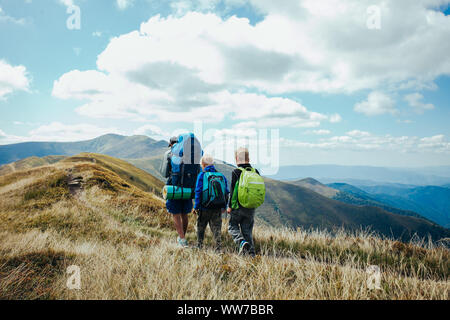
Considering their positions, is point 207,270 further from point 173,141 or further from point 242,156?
point 173,141

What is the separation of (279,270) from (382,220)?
23434 cm

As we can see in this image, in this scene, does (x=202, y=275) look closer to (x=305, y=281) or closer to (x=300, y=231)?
(x=305, y=281)

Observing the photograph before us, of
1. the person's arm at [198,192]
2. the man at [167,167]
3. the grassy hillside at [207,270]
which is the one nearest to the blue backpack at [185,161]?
the man at [167,167]

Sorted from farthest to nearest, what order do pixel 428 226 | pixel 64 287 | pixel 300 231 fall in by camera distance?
pixel 428 226 → pixel 300 231 → pixel 64 287

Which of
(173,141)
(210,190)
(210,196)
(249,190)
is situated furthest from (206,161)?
(249,190)

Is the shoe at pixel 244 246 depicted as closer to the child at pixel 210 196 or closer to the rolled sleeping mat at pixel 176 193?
the child at pixel 210 196

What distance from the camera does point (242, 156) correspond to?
5465 millimetres

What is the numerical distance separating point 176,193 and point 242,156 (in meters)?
1.84

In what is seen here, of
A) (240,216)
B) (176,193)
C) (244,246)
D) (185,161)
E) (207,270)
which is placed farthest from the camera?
(185,161)

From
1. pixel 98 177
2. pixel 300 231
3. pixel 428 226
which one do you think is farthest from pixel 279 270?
pixel 428 226

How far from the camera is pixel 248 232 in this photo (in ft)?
17.6

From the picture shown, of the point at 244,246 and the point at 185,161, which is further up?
the point at 185,161

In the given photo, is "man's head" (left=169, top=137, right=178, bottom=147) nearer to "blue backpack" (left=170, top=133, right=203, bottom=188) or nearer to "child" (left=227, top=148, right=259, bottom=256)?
"blue backpack" (left=170, top=133, right=203, bottom=188)
